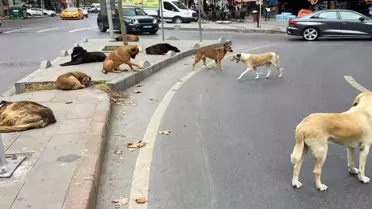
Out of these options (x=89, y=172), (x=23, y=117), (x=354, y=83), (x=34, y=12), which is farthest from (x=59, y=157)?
(x=34, y=12)

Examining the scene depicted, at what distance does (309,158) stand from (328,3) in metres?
31.5

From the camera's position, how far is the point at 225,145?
202 inches

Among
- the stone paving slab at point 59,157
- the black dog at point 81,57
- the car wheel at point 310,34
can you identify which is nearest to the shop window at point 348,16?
the car wheel at point 310,34

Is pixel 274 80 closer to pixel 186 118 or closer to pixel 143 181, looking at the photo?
pixel 186 118

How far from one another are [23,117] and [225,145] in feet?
8.56

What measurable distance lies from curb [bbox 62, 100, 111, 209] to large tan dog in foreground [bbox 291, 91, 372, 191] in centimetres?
183

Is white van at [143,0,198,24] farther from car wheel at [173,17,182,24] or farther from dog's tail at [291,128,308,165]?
dog's tail at [291,128,308,165]

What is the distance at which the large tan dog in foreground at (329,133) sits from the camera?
3.65m

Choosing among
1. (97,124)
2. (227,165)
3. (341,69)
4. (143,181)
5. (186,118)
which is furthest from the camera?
(341,69)

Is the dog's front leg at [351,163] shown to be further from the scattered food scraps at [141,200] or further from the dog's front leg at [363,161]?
the scattered food scraps at [141,200]

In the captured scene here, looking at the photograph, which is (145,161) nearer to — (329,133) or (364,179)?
(329,133)

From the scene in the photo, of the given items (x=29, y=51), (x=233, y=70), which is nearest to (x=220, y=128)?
(x=233, y=70)

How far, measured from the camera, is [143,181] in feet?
13.6

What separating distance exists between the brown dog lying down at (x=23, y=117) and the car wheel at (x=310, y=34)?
629 inches
